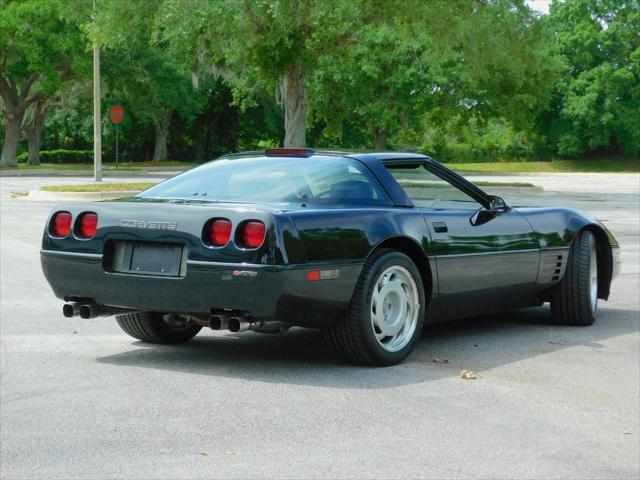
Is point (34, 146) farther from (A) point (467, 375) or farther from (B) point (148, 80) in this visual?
(A) point (467, 375)

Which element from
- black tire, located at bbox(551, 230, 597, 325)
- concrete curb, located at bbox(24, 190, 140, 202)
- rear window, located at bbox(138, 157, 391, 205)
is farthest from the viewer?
concrete curb, located at bbox(24, 190, 140, 202)

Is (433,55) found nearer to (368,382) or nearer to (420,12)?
(420,12)

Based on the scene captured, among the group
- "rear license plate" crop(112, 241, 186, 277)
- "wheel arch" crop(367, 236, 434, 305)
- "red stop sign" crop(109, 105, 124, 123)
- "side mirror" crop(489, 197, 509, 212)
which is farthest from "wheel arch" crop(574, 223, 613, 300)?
"red stop sign" crop(109, 105, 124, 123)

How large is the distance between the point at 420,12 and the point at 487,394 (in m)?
26.4

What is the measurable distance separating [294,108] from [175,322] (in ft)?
90.7

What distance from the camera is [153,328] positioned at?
743 centimetres

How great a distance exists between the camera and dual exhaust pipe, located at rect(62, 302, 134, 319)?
6.69 metres

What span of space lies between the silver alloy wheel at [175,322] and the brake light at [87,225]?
957 millimetres

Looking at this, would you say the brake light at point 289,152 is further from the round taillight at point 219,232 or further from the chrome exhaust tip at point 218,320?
the chrome exhaust tip at point 218,320

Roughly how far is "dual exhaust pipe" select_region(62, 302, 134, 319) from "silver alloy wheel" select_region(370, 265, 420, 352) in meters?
1.51

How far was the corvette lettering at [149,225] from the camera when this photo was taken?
6.36 m

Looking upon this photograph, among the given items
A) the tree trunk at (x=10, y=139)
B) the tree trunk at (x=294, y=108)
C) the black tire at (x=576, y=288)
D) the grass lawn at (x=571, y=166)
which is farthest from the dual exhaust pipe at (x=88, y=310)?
the grass lawn at (x=571, y=166)

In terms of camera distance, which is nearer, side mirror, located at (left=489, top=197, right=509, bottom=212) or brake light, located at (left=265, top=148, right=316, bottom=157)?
brake light, located at (left=265, top=148, right=316, bottom=157)

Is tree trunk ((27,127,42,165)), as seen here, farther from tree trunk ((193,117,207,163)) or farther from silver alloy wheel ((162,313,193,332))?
silver alloy wheel ((162,313,193,332))
